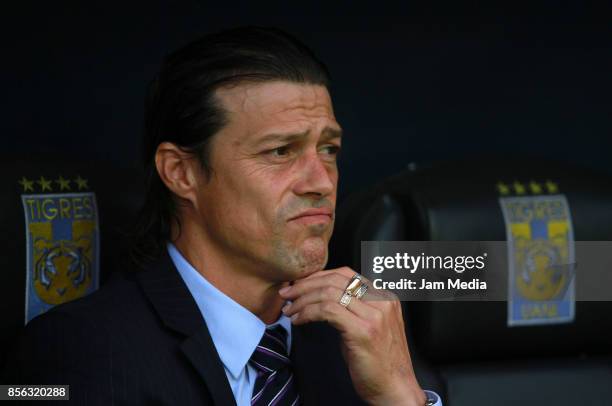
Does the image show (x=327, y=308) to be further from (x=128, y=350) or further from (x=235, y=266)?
(x=128, y=350)

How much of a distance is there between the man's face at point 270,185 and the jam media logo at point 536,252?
1.55 ft

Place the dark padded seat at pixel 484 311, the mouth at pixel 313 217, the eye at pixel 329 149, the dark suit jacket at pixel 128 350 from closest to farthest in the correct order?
the dark suit jacket at pixel 128 350, the mouth at pixel 313 217, the eye at pixel 329 149, the dark padded seat at pixel 484 311

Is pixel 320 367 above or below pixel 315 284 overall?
below

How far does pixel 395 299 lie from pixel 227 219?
1.09ft

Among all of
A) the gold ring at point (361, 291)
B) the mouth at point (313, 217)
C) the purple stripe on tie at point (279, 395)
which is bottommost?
the purple stripe on tie at point (279, 395)

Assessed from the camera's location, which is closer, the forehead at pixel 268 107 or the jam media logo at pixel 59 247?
the forehead at pixel 268 107

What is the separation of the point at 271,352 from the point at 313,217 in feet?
0.81

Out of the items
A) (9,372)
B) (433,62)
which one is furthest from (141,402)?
(433,62)

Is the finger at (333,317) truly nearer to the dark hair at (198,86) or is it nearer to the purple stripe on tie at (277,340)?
the purple stripe on tie at (277,340)

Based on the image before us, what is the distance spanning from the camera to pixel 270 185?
156 centimetres

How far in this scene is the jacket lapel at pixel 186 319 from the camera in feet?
4.93

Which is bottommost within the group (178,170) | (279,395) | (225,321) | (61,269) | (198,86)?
(279,395)

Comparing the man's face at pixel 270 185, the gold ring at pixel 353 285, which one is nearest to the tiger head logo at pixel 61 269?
the man's face at pixel 270 185

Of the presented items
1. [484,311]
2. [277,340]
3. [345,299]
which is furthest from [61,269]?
[484,311]
